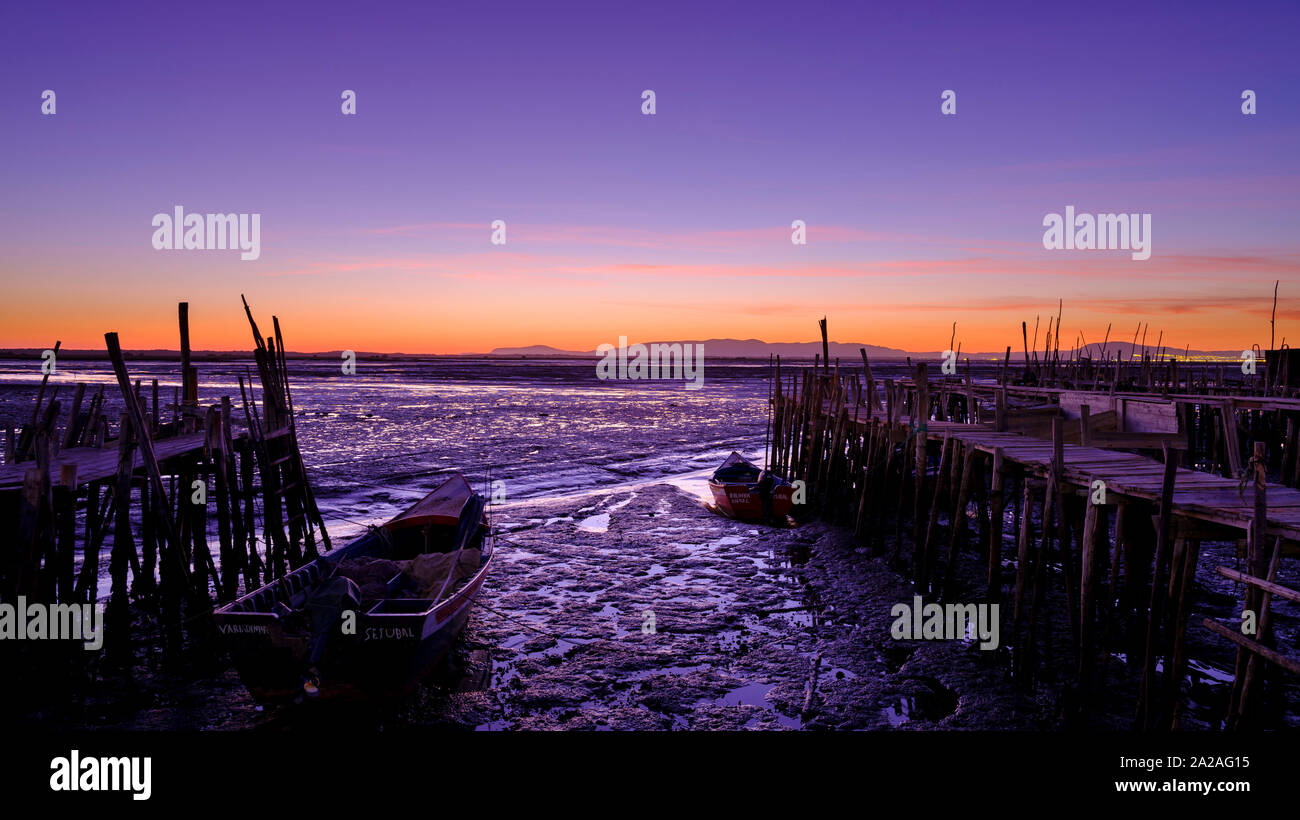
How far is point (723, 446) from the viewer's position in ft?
107

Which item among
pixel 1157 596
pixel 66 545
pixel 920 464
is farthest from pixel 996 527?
pixel 66 545

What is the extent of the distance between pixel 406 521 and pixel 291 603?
4.21m

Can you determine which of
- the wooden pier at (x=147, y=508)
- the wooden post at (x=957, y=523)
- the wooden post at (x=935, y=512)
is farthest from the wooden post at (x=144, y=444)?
the wooden post at (x=935, y=512)

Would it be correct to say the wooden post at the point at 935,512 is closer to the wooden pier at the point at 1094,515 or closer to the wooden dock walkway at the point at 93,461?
the wooden pier at the point at 1094,515

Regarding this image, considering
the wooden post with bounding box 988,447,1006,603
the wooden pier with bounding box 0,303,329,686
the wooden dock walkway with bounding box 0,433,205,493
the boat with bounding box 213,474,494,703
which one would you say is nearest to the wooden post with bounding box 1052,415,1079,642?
the wooden post with bounding box 988,447,1006,603

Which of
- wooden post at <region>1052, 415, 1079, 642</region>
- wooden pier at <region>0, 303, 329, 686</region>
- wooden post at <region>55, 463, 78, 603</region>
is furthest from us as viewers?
wooden post at <region>55, 463, 78, 603</region>

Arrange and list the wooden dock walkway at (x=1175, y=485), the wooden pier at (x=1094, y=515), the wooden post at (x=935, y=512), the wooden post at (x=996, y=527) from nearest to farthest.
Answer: the wooden dock walkway at (x=1175, y=485) → the wooden pier at (x=1094, y=515) → the wooden post at (x=996, y=527) → the wooden post at (x=935, y=512)
